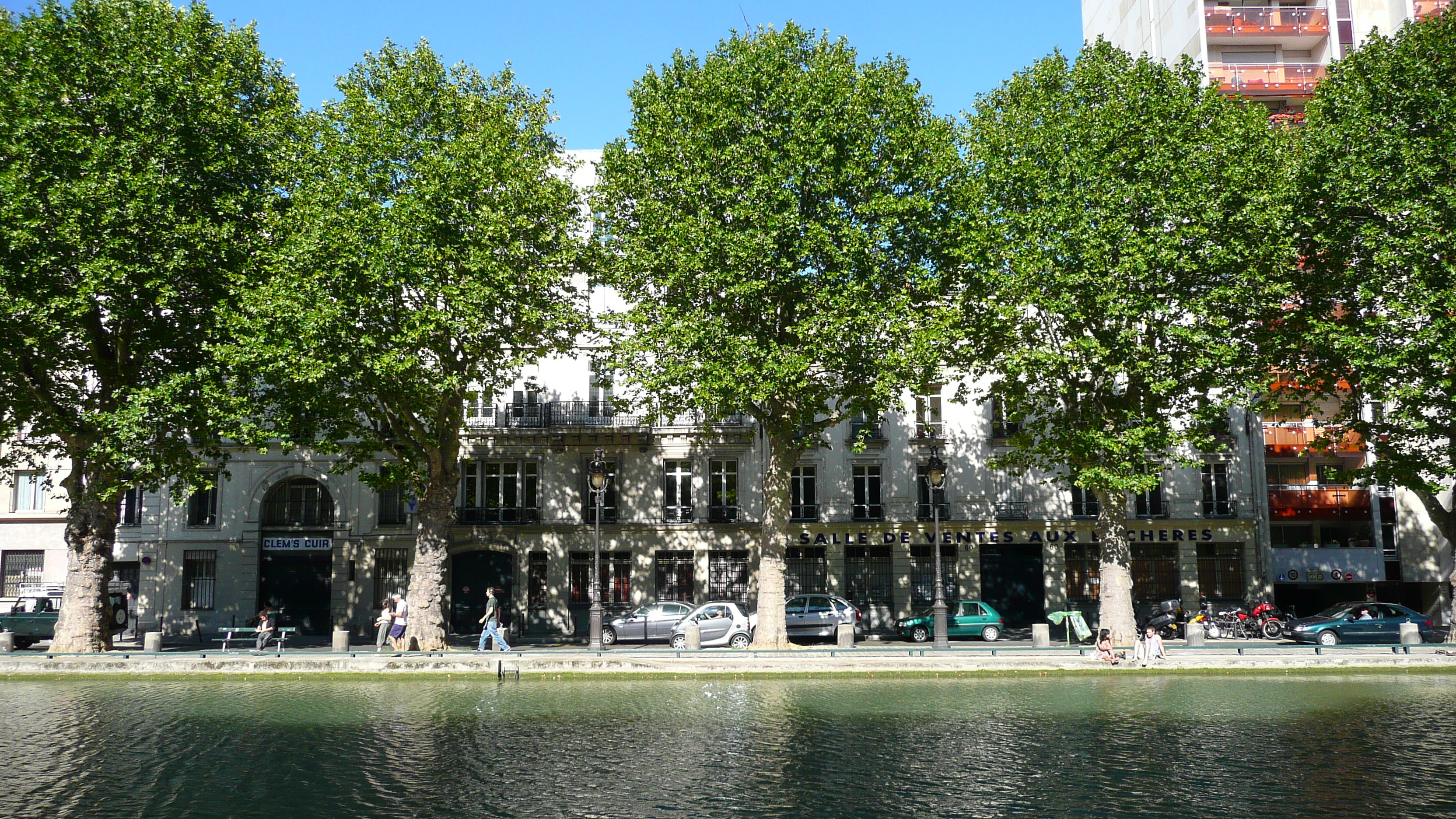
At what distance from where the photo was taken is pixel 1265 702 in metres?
17.6

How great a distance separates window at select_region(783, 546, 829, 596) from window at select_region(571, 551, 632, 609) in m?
5.65

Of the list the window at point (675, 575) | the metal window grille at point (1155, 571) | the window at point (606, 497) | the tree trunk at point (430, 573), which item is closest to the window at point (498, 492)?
the window at point (606, 497)

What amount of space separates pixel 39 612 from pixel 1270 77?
4906 cm

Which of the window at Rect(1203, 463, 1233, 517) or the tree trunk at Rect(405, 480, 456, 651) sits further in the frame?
the window at Rect(1203, 463, 1233, 517)

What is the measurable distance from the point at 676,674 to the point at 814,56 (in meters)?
15.6

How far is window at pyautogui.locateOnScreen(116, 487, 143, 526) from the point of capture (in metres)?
35.8

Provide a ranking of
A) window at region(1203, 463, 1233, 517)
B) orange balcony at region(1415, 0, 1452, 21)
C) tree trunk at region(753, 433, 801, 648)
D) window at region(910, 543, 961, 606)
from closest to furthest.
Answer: tree trunk at region(753, 433, 801, 648) → window at region(910, 543, 961, 606) → window at region(1203, 463, 1233, 517) → orange balcony at region(1415, 0, 1452, 21)

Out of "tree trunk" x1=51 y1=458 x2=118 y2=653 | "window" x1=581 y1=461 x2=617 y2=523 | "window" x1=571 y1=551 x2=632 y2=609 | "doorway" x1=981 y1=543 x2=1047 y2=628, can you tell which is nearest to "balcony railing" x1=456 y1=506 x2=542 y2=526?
"window" x1=581 y1=461 x2=617 y2=523

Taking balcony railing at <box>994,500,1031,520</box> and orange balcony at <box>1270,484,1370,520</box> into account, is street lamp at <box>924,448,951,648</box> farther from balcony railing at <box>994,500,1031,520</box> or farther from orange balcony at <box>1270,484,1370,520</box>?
orange balcony at <box>1270,484,1370,520</box>

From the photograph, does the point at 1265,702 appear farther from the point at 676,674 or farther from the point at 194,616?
the point at 194,616

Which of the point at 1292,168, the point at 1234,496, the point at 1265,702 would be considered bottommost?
the point at 1265,702

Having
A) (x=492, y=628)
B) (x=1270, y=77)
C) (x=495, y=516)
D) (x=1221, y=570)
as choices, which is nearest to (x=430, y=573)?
(x=492, y=628)

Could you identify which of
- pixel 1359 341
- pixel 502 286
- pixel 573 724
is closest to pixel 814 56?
pixel 502 286

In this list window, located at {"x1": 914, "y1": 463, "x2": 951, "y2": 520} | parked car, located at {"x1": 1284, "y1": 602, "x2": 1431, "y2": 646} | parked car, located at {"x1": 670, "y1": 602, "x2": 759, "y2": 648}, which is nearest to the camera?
parked car, located at {"x1": 1284, "y1": 602, "x2": 1431, "y2": 646}
